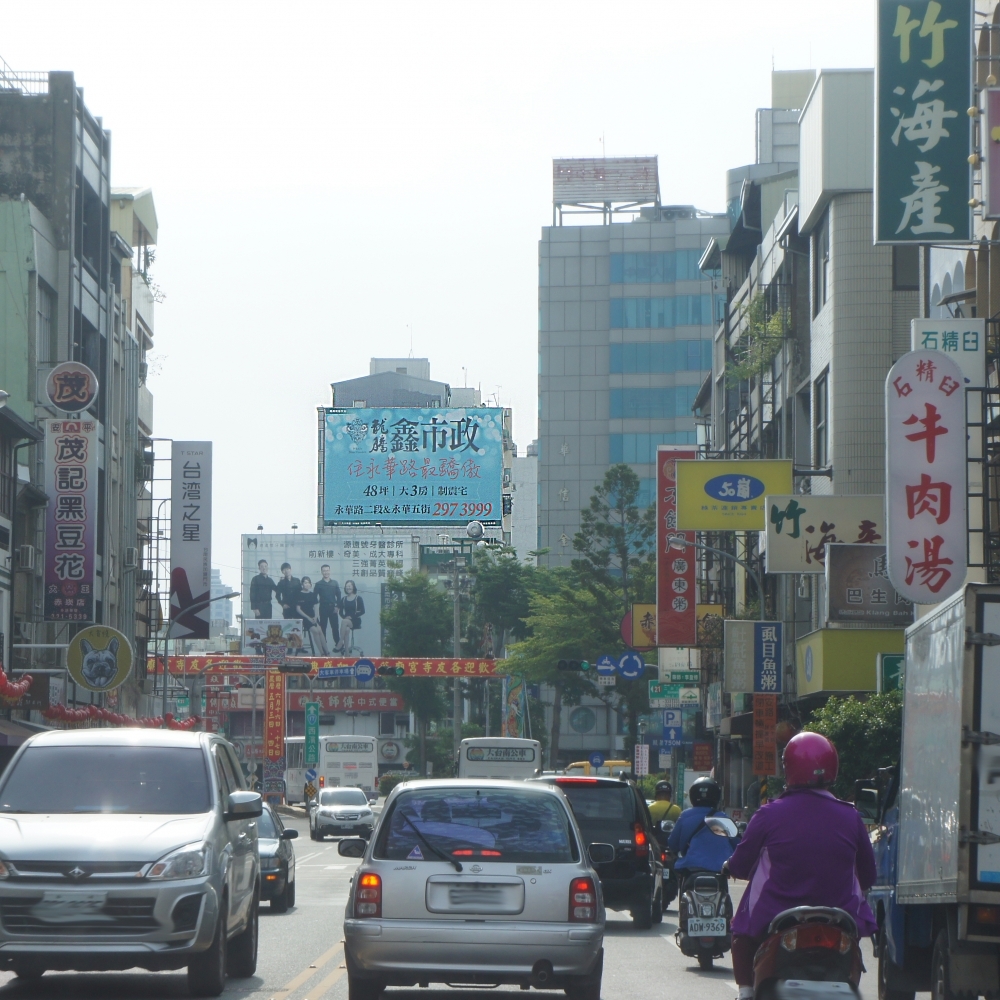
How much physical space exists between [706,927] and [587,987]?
4499mm

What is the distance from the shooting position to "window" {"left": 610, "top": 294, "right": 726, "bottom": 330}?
346 feet

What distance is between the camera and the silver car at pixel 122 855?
11.6 metres

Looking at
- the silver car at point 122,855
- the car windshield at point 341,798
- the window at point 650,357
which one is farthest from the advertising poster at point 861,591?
the window at point 650,357

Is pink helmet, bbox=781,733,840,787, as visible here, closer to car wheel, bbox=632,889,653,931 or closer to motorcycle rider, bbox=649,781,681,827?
car wheel, bbox=632,889,653,931

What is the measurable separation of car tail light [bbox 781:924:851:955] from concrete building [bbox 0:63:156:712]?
113 feet

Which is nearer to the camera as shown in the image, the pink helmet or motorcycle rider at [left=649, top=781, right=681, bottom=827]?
the pink helmet

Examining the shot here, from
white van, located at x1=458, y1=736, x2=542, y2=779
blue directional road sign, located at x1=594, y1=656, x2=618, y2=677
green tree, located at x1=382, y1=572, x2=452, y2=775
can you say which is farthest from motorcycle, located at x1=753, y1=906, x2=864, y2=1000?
green tree, located at x1=382, y1=572, x2=452, y2=775

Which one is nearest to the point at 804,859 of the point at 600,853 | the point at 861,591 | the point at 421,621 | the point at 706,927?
the point at 600,853

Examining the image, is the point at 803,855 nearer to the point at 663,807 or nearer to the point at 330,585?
the point at 663,807

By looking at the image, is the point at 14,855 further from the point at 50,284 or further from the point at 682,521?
the point at 50,284

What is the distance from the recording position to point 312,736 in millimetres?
80938

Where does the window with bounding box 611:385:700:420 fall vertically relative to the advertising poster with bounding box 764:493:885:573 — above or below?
above

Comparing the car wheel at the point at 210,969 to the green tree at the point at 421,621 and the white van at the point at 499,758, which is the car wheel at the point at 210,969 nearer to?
A: the white van at the point at 499,758

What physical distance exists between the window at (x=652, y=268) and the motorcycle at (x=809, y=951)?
Result: 99.5 m
